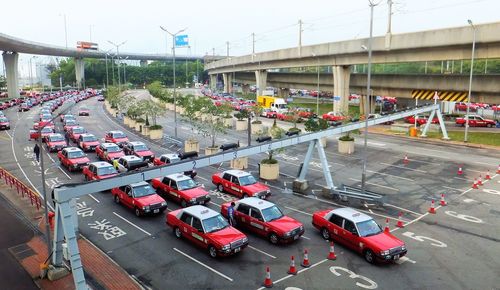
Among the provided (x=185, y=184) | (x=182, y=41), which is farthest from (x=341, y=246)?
(x=182, y=41)

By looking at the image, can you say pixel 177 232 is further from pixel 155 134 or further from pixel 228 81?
pixel 228 81

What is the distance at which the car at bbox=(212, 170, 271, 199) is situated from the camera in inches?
983

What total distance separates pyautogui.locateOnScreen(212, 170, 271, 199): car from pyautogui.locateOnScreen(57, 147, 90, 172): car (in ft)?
37.4

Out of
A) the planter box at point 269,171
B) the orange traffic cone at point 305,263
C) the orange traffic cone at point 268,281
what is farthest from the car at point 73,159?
the orange traffic cone at point 268,281

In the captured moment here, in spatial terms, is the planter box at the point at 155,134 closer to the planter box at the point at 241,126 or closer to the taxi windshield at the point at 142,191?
the planter box at the point at 241,126

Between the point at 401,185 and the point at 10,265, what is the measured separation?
23.9 meters

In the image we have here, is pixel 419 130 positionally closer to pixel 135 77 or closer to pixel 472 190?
→ pixel 472 190

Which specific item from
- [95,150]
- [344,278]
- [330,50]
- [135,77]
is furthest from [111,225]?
[135,77]

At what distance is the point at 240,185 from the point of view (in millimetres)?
25547

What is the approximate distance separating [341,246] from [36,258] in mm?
13471

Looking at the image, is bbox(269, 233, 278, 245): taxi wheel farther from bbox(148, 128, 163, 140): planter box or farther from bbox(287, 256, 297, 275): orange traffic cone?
bbox(148, 128, 163, 140): planter box

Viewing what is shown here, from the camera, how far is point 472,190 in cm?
2769

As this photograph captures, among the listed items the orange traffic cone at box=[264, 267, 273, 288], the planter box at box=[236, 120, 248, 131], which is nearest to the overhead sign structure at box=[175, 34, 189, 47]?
the planter box at box=[236, 120, 248, 131]

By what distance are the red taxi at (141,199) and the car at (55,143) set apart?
58.2ft
